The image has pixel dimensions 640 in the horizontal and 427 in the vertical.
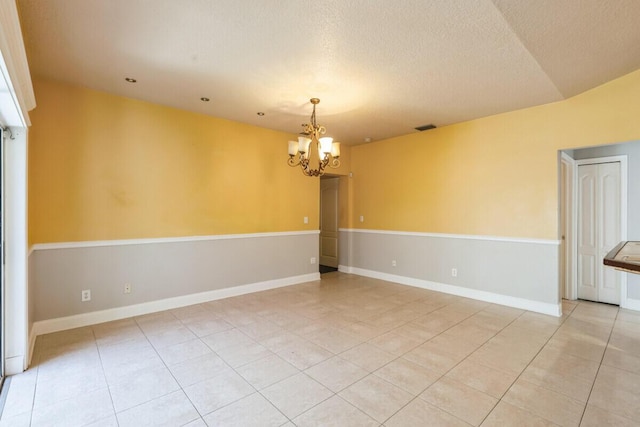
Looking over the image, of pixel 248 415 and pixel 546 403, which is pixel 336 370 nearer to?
pixel 248 415

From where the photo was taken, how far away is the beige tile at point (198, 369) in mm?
2334

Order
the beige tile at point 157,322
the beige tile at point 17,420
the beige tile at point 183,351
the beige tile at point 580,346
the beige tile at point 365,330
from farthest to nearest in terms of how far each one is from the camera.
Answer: the beige tile at point 157,322 → the beige tile at point 365,330 → the beige tile at point 580,346 → the beige tile at point 183,351 → the beige tile at point 17,420

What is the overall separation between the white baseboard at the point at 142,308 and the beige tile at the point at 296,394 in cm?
237

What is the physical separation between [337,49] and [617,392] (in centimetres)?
338

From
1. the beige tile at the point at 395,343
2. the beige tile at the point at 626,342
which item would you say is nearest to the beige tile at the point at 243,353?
the beige tile at the point at 395,343

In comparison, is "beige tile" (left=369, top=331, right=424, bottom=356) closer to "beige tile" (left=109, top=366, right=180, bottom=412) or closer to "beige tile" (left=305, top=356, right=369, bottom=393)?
"beige tile" (left=305, top=356, right=369, bottom=393)

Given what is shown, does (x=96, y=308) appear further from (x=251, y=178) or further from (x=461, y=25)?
(x=461, y=25)

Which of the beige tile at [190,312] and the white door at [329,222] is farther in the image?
the white door at [329,222]

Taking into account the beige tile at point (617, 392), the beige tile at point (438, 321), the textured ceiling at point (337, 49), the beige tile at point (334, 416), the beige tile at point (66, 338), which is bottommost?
the beige tile at point (617, 392)

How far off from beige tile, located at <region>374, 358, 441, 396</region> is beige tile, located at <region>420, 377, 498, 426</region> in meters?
0.06

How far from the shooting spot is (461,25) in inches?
86.5

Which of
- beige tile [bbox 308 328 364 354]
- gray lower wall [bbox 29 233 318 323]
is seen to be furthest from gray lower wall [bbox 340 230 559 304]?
beige tile [bbox 308 328 364 354]

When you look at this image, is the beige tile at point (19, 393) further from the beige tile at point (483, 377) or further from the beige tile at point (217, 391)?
the beige tile at point (483, 377)

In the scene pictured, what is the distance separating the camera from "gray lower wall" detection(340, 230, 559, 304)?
3910 mm
